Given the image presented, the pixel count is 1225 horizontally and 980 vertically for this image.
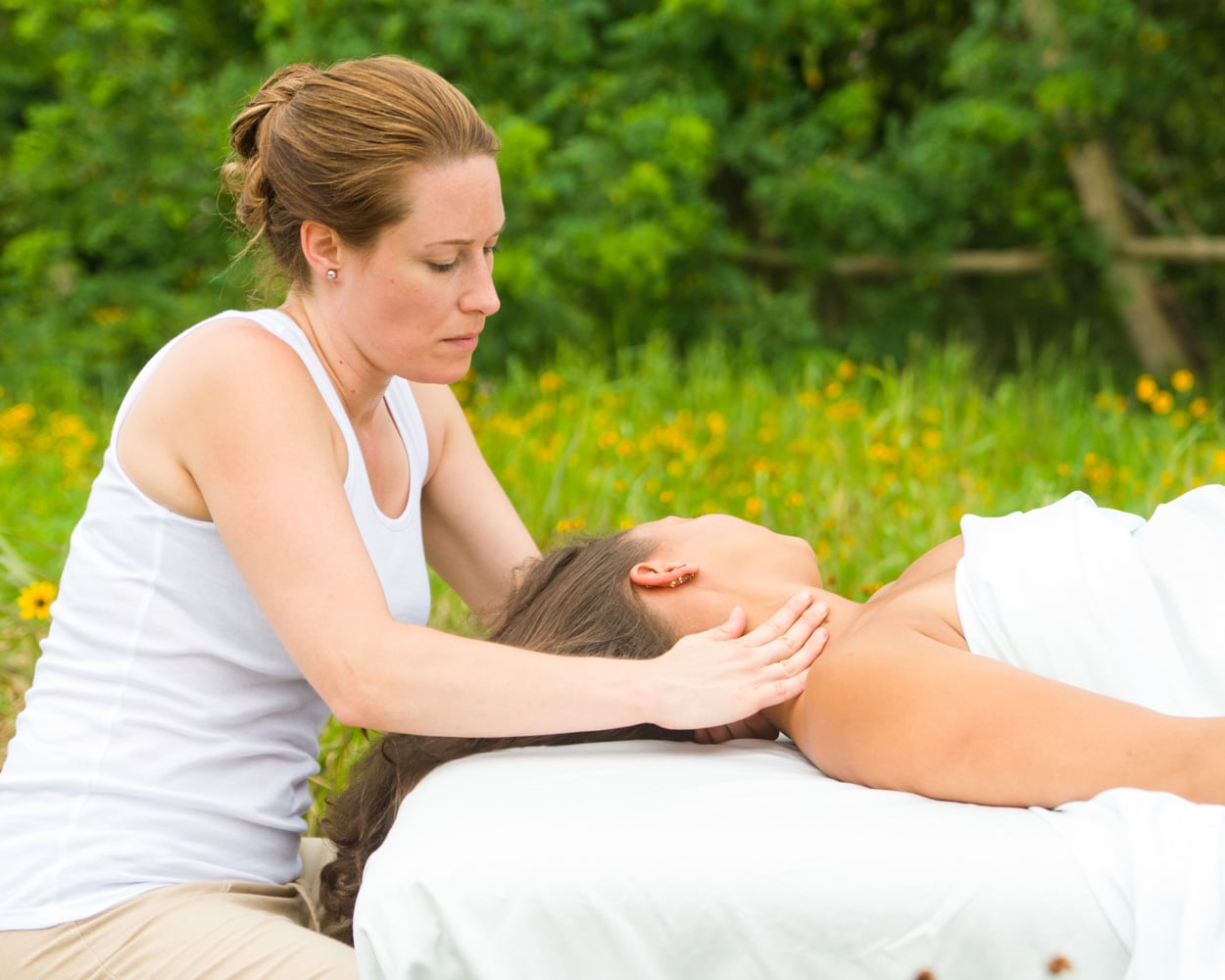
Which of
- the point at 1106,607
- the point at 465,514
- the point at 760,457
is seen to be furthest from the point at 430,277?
the point at 760,457

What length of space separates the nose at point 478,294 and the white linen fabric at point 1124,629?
0.78 meters

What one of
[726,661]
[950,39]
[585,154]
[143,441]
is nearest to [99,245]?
[585,154]

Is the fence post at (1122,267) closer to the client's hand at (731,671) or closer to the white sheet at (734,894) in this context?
the client's hand at (731,671)

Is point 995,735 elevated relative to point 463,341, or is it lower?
lower

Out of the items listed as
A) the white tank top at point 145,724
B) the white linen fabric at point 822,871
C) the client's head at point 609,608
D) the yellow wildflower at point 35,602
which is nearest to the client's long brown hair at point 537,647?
the client's head at point 609,608

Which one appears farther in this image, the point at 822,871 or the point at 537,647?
the point at 537,647

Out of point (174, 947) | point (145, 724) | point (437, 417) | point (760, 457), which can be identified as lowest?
point (760, 457)

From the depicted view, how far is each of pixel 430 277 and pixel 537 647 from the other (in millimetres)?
581

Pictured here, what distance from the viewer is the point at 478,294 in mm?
2062

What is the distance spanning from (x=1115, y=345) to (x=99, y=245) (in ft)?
17.9

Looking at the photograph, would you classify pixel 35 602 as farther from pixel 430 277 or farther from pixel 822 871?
pixel 822 871

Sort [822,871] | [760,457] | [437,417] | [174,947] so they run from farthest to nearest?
[760,457], [437,417], [174,947], [822,871]

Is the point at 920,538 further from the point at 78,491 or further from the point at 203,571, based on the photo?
the point at 78,491

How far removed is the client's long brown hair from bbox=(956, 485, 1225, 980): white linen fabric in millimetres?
518
